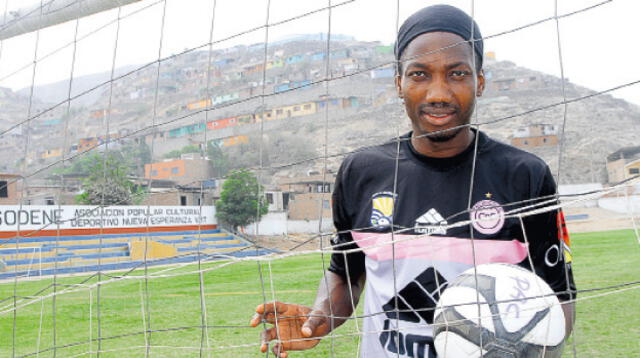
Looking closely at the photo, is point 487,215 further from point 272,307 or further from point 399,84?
point 272,307

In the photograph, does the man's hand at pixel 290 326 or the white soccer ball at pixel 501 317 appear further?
the man's hand at pixel 290 326

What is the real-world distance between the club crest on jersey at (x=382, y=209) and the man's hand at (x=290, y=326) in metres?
0.33

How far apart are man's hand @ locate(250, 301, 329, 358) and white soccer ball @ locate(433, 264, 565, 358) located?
1.39 feet

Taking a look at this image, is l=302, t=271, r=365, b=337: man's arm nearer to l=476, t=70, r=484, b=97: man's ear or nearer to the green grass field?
the green grass field

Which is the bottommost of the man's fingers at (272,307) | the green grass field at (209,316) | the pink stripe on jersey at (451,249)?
the green grass field at (209,316)

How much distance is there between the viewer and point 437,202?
4.52ft

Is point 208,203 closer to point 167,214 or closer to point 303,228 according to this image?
point 167,214

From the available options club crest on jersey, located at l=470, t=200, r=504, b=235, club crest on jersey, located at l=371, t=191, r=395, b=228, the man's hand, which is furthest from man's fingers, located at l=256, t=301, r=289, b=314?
club crest on jersey, located at l=470, t=200, r=504, b=235

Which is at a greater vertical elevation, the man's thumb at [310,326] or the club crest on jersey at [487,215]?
the club crest on jersey at [487,215]

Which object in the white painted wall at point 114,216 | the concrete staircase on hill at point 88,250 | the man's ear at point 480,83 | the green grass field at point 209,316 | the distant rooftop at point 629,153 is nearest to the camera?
the man's ear at point 480,83

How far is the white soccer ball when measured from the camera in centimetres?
119

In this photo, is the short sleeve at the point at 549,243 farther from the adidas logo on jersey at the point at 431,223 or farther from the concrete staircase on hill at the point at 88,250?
the concrete staircase on hill at the point at 88,250

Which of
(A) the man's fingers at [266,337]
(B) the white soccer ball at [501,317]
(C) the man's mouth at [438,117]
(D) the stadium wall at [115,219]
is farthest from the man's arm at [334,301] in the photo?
(D) the stadium wall at [115,219]

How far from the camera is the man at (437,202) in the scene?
1.30 m
